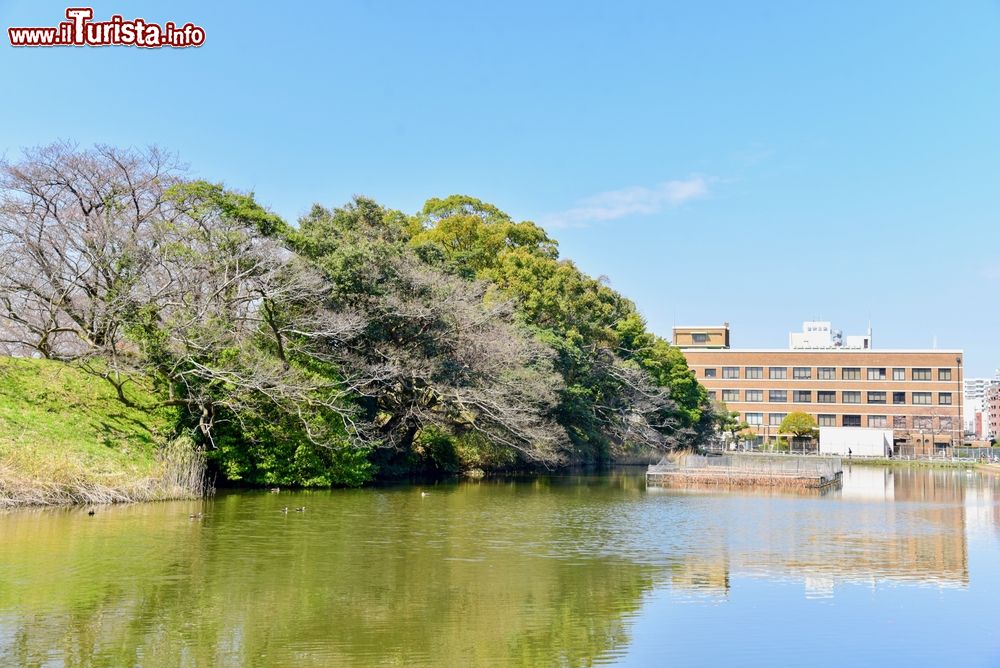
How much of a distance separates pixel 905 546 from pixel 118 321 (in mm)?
21893

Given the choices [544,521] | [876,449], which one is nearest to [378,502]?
[544,521]

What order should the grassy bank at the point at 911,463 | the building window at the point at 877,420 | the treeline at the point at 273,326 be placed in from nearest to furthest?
the treeline at the point at 273,326 → the grassy bank at the point at 911,463 → the building window at the point at 877,420

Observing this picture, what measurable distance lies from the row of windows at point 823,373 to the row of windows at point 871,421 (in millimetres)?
3823

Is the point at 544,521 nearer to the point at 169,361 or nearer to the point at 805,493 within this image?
the point at 169,361


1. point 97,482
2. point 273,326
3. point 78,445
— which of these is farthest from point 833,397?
point 97,482

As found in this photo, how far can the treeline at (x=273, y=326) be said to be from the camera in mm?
27047

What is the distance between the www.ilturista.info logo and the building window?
8027 cm

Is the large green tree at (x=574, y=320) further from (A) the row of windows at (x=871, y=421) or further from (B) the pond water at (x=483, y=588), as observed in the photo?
(A) the row of windows at (x=871, y=421)

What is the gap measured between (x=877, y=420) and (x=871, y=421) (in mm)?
552

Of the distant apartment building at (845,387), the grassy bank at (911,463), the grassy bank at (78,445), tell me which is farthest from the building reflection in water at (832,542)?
the distant apartment building at (845,387)

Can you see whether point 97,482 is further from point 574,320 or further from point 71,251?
point 574,320

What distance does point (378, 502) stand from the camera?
86.1 feet

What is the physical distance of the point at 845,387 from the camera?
87.5 metres

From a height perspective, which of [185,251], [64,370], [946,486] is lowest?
[946,486]
